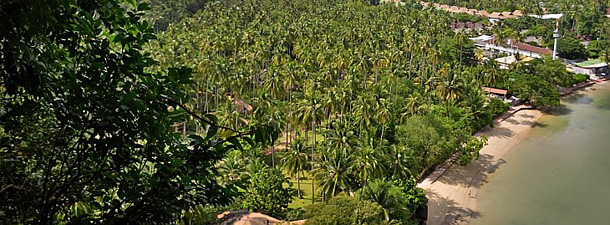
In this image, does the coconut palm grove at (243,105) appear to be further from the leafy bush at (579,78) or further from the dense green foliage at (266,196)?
the leafy bush at (579,78)

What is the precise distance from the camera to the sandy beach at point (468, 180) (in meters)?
29.2

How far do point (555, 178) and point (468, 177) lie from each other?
579 centimetres

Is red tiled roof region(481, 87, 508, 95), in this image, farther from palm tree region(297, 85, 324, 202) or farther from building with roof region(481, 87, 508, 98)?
palm tree region(297, 85, 324, 202)

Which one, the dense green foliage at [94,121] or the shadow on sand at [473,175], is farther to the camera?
the shadow on sand at [473,175]

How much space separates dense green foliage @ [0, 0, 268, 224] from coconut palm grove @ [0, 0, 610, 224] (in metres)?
0.02

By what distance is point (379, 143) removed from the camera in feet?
105

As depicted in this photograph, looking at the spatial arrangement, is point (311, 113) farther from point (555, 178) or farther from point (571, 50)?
point (571, 50)

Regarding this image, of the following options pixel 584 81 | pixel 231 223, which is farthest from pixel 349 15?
pixel 231 223

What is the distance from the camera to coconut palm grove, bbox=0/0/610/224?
4453 millimetres

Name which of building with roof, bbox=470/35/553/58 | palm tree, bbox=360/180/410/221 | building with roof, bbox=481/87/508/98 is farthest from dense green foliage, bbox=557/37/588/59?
palm tree, bbox=360/180/410/221

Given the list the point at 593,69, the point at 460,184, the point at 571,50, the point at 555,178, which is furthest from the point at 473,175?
the point at 571,50

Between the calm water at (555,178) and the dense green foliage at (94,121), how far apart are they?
26386 millimetres

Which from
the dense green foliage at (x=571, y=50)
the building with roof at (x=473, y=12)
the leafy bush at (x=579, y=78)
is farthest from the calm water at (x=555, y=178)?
the building with roof at (x=473, y=12)

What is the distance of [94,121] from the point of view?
14.5 ft
